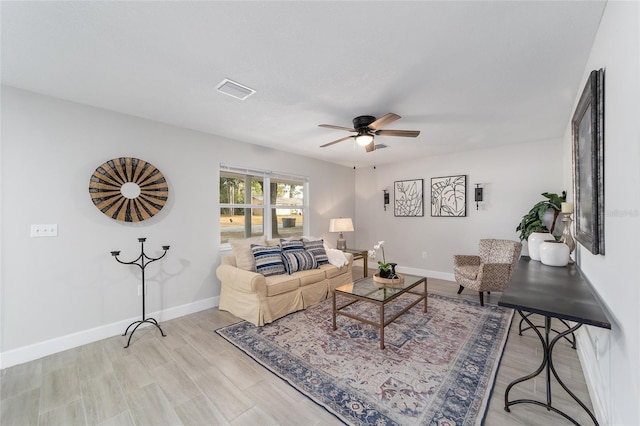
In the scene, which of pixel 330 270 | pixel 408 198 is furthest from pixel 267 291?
pixel 408 198

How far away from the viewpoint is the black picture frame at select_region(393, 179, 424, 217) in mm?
5254

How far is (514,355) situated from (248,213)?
151 inches

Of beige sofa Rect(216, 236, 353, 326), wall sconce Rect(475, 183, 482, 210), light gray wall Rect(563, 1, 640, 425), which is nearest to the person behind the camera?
light gray wall Rect(563, 1, 640, 425)

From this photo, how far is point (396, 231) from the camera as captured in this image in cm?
565

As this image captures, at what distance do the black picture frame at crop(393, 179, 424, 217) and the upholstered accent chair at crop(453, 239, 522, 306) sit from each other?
4.43 ft

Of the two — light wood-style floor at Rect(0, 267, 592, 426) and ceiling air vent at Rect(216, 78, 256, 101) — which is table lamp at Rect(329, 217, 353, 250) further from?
ceiling air vent at Rect(216, 78, 256, 101)

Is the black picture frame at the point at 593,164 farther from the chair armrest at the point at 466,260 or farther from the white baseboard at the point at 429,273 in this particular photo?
the white baseboard at the point at 429,273

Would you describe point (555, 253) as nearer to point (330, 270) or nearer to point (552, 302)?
point (552, 302)

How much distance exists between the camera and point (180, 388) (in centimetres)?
197

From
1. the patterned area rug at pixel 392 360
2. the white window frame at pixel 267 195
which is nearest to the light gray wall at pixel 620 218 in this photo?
the patterned area rug at pixel 392 360

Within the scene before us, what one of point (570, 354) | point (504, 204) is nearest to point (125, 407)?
point (570, 354)

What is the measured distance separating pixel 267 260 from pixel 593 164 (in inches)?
Answer: 125

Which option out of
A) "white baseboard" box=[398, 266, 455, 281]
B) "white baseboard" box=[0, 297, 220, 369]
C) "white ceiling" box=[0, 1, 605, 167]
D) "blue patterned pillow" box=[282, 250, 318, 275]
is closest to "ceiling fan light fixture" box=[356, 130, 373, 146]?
"white ceiling" box=[0, 1, 605, 167]

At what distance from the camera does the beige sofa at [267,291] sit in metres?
3.01
